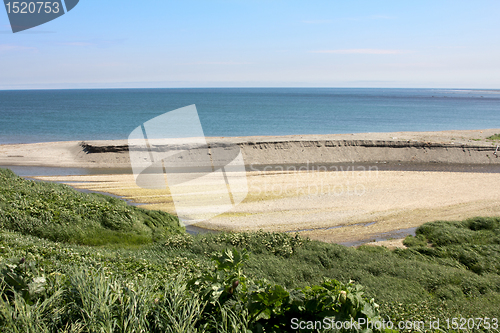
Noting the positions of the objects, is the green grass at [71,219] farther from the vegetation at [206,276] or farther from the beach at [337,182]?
the beach at [337,182]

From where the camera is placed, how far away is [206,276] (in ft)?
12.3

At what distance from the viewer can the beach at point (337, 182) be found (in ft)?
46.6

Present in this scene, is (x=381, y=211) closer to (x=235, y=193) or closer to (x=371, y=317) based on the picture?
(x=235, y=193)

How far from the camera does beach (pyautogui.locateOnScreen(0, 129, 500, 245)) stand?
14.2m

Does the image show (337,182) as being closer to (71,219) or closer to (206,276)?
(71,219)

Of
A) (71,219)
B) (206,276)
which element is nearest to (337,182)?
(71,219)

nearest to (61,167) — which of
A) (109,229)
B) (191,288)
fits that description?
(109,229)

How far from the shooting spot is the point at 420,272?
23.2ft

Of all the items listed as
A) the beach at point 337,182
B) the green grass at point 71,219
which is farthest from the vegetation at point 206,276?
the beach at point 337,182

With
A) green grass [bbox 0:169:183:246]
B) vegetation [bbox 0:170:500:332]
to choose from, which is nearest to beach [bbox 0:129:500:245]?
vegetation [bbox 0:170:500:332]

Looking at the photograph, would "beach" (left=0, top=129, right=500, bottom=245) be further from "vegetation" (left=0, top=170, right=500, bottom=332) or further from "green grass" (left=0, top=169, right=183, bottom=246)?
"green grass" (left=0, top=169, right=183, bottom=246)

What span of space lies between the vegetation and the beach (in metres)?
3.13

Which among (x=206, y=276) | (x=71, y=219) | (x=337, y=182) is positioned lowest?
(x=337, y=182)

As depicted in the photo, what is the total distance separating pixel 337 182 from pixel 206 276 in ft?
60.2
